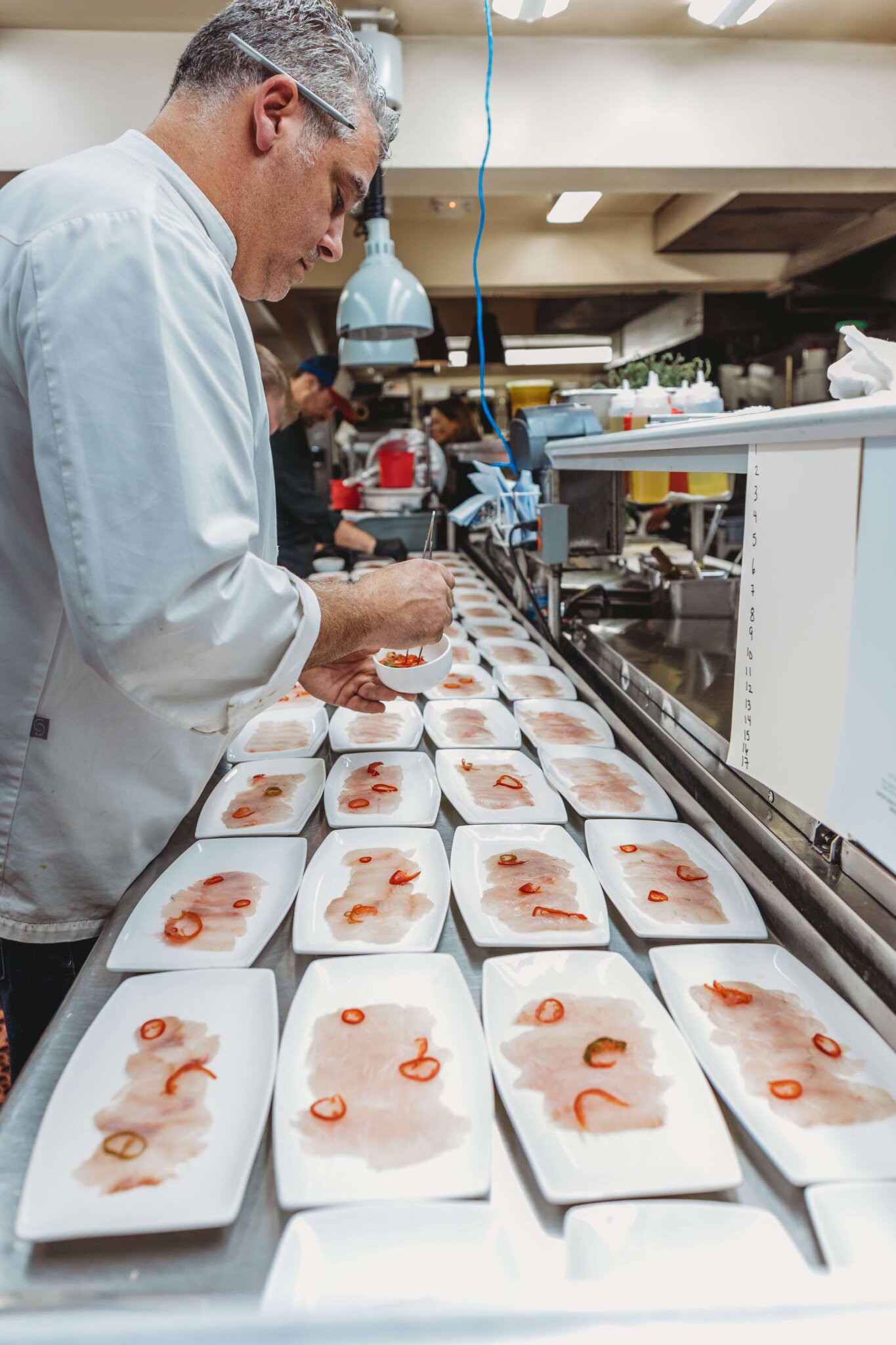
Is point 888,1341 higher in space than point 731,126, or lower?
lower

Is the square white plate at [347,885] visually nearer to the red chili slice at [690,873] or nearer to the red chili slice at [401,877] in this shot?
the red chili slice at [401,877]

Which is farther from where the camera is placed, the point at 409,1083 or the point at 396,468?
the point at 396,468

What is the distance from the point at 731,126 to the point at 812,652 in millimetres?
4240

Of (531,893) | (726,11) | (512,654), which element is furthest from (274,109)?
(726,11)

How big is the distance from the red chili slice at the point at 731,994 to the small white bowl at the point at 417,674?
795 millimetres

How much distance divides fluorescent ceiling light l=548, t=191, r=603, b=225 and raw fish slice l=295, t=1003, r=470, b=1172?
5487mm

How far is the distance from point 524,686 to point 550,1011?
1.28m

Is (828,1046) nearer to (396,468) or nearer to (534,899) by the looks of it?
(534,899)

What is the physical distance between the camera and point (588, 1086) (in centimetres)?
82

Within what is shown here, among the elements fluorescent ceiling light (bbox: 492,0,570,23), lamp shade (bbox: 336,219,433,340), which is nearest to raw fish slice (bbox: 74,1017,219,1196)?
lamp shade (bbox: 336,219,433,340)

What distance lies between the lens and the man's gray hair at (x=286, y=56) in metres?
1.09

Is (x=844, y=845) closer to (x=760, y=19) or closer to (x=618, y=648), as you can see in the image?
(x=618, y=648)

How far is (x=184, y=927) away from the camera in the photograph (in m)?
1.10

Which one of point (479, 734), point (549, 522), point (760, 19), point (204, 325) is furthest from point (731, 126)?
point (204, 325)
